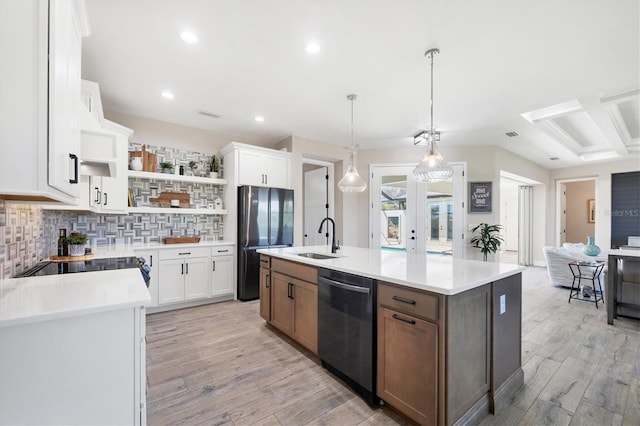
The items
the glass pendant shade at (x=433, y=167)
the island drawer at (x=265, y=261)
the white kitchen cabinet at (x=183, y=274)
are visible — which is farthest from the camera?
the white kitchen cabinet at (x=183, y=274)

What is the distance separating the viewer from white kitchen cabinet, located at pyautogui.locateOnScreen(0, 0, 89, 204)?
38.2 inches

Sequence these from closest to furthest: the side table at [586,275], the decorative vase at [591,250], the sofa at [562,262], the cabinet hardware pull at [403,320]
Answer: the cabinet hardware pull at [403,320], the side table at [586,275], the decorative vase at [591,250], the sofa at [562,262]

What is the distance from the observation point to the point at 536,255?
25.8 ft

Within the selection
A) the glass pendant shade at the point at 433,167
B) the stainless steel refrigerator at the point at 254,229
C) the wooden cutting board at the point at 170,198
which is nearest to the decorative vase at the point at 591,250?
the glass pendant shade at the point at 433,167

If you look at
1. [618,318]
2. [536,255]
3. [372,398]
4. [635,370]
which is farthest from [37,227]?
[536,255]

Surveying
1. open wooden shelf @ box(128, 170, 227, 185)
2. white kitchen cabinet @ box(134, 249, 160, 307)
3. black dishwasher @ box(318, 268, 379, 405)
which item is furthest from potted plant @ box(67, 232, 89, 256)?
black dishwasher @ box(318, 268, 379, 405)

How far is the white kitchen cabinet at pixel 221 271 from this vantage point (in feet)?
13.6

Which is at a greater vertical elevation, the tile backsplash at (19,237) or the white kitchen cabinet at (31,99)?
the white kitchen cabinet at (31,99)

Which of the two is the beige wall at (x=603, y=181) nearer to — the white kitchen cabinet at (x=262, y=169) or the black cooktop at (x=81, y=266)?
the white kitchen cabinet at (x=262, y=169)

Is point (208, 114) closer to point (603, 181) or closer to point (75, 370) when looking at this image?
point (75, 370)

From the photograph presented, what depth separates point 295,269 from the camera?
2.67m

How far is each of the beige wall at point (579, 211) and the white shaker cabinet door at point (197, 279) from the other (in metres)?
10.5

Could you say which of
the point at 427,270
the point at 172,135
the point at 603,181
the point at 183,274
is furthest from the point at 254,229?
the point at 603,181

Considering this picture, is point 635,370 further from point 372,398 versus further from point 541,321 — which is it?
point 372,398
